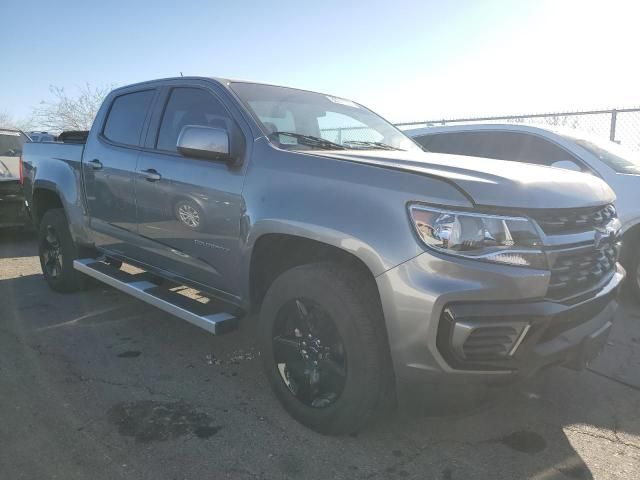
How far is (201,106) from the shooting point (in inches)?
141

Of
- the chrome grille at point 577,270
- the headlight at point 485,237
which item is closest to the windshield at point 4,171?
the headlight at point 485,237

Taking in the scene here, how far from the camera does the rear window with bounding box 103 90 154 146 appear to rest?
13.4 feet

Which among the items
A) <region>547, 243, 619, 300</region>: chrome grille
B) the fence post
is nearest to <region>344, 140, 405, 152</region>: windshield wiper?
<region>547, 243, 619, 300</region>: chrome grille

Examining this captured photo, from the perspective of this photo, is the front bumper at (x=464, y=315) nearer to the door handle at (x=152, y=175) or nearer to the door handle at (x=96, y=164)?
the door handle at (x=152, y=175)

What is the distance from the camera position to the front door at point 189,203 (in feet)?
10.1

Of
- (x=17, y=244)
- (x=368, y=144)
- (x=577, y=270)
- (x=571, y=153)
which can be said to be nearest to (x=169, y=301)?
(x=368, y=144)

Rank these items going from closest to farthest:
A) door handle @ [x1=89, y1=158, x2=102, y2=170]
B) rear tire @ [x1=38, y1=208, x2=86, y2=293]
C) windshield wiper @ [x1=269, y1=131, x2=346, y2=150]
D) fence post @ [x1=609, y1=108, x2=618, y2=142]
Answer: windshield wiper @ [x1=269, y1=131, x2=346, y2=150] → door handle @ [x1=89, y1=158, x2=102, y2=170] → rear tire @ [x1=38, y1=208, x2=86, y2=293] → fence post @ [x1=609, y1=108, x2=618, y2=142]

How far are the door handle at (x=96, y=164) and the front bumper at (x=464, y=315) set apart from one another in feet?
9.88

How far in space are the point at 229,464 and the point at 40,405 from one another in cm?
133

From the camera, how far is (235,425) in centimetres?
286

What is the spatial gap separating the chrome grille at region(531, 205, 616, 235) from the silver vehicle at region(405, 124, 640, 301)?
2.39 metres

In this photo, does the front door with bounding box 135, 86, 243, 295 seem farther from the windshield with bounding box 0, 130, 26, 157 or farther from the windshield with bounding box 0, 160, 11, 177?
the windshield with bounding box 0, 130, 26, 157

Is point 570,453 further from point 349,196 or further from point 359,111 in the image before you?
point 359,111

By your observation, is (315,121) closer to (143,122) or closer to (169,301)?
(143,122)
